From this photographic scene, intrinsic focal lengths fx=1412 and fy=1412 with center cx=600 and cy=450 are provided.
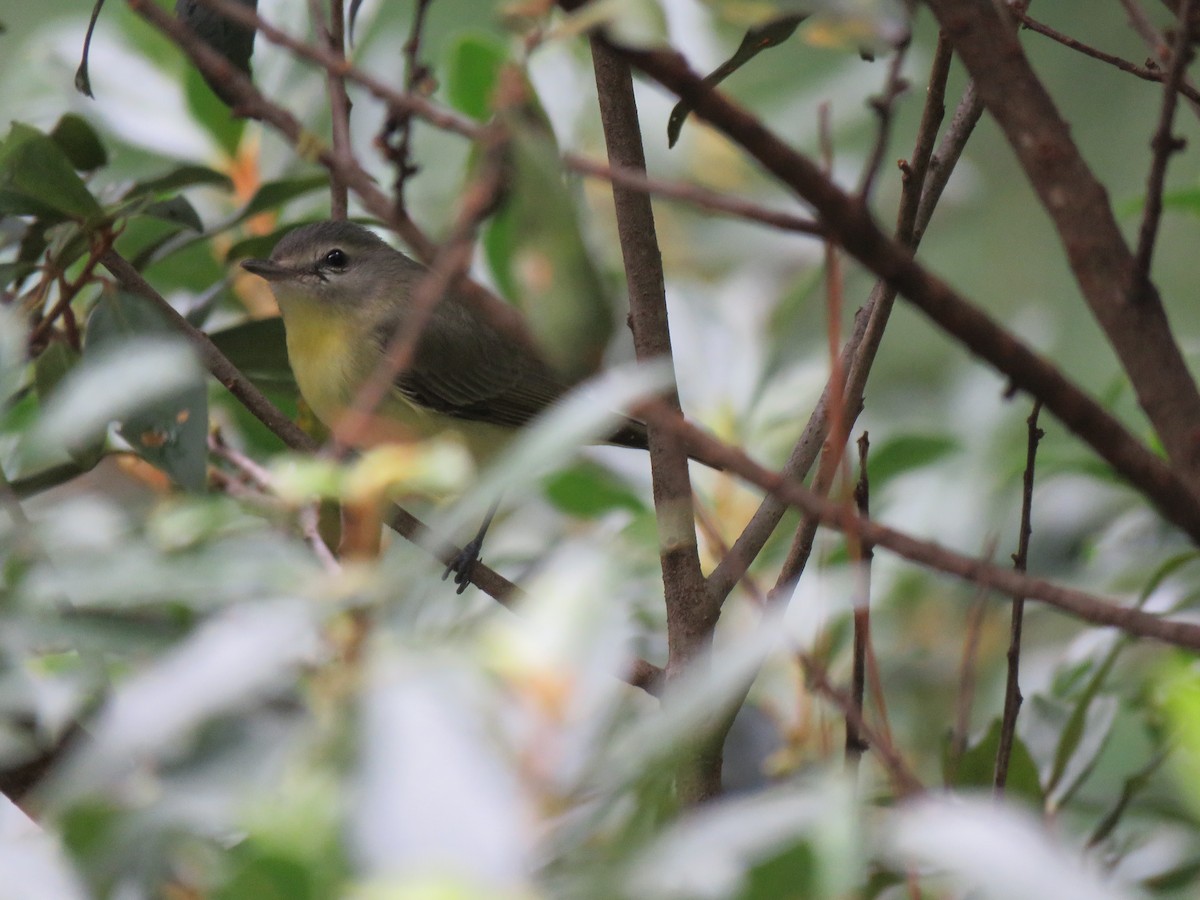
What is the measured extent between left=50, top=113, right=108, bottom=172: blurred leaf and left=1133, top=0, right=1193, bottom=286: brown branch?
58.1 inches

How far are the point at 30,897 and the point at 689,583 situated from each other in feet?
3.09

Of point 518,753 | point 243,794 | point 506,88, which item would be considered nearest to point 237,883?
point 243,794

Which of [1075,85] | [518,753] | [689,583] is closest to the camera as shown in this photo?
[518,753]

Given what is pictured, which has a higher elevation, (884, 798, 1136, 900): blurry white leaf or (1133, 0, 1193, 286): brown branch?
(1133, 0, 1193, 286): brown branch

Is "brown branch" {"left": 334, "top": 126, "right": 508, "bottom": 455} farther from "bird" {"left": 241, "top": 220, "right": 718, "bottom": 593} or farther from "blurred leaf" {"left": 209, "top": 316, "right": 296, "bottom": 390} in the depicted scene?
"bird" {"left": 241, "top": 220, "right": 718, "bottom": 593}

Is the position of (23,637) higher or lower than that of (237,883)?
higher

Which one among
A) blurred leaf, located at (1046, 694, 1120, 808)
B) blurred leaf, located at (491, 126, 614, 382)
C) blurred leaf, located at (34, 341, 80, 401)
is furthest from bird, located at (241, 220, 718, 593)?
blurred leaf, located at (491, 126, 614, 382)

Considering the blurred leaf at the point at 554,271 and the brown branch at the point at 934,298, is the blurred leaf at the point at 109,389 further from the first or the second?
the brown branch at the point at 934,298

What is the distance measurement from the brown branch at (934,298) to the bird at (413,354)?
2.10 meters

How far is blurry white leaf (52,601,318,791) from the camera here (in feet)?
Answer: 2.42

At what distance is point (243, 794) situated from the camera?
783 mm

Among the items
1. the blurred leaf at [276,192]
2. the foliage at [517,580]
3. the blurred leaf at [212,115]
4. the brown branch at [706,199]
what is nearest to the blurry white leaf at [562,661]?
the foliage at [517,580]

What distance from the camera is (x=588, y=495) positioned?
100 inches

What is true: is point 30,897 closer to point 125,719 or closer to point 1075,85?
point 125,719
